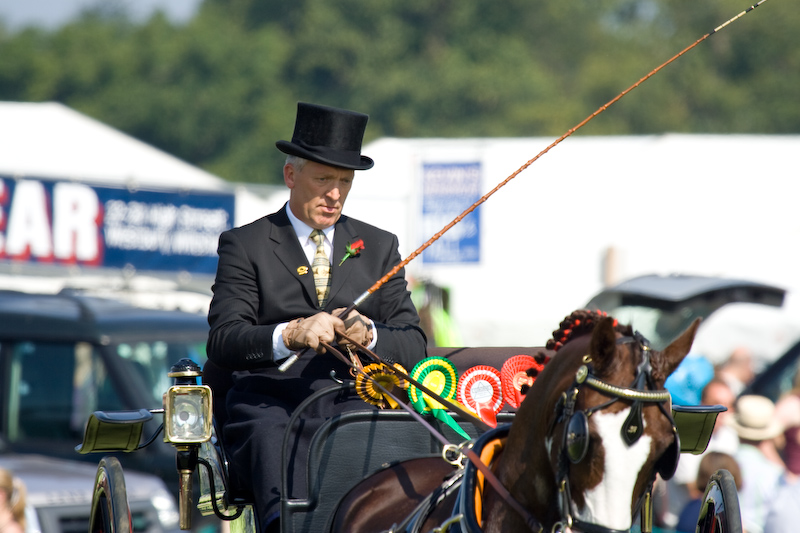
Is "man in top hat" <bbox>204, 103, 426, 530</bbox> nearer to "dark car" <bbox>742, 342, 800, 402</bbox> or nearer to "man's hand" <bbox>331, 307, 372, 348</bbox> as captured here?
"man's hand" <bbox>331, 307, 372, 348</bbox>

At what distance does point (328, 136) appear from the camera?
4.23 metres

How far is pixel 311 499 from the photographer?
3797mm

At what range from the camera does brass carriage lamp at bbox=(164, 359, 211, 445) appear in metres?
3.91

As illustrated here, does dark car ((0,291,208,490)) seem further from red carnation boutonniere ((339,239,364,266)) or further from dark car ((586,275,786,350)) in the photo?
red carnation boutonniere ((339,239,364,266))

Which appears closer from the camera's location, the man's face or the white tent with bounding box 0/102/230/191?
the man's face

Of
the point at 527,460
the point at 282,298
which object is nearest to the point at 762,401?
the point at 282,298

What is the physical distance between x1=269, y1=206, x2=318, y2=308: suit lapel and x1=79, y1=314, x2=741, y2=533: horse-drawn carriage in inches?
15.0

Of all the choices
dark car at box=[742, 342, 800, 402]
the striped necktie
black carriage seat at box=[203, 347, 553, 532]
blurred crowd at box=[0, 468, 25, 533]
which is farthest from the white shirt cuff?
dark car at box=[742, 342, 800, 402]

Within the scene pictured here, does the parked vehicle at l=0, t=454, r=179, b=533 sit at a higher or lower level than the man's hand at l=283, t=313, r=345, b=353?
lower

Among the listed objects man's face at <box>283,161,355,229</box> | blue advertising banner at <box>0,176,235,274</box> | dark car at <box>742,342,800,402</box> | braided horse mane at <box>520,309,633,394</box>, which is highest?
blue advertising banner at <box>0,176,235,274</box>

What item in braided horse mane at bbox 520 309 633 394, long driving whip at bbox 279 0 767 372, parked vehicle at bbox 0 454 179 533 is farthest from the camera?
parked vehicle at bbox 0 454 179 533

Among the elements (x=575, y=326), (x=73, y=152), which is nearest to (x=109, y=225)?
(x=73, y=152)

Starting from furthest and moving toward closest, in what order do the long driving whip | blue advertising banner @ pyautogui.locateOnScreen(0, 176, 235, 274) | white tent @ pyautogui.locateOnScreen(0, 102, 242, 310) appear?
1. white tent @ pyautogui.locateOnScreen(0, 102, 242, 310)
2. blue advertising banner @ pyautogui.locateOnScreen(0, 176, 235, 274)
3. the long driving whip

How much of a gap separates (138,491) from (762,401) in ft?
14.5
